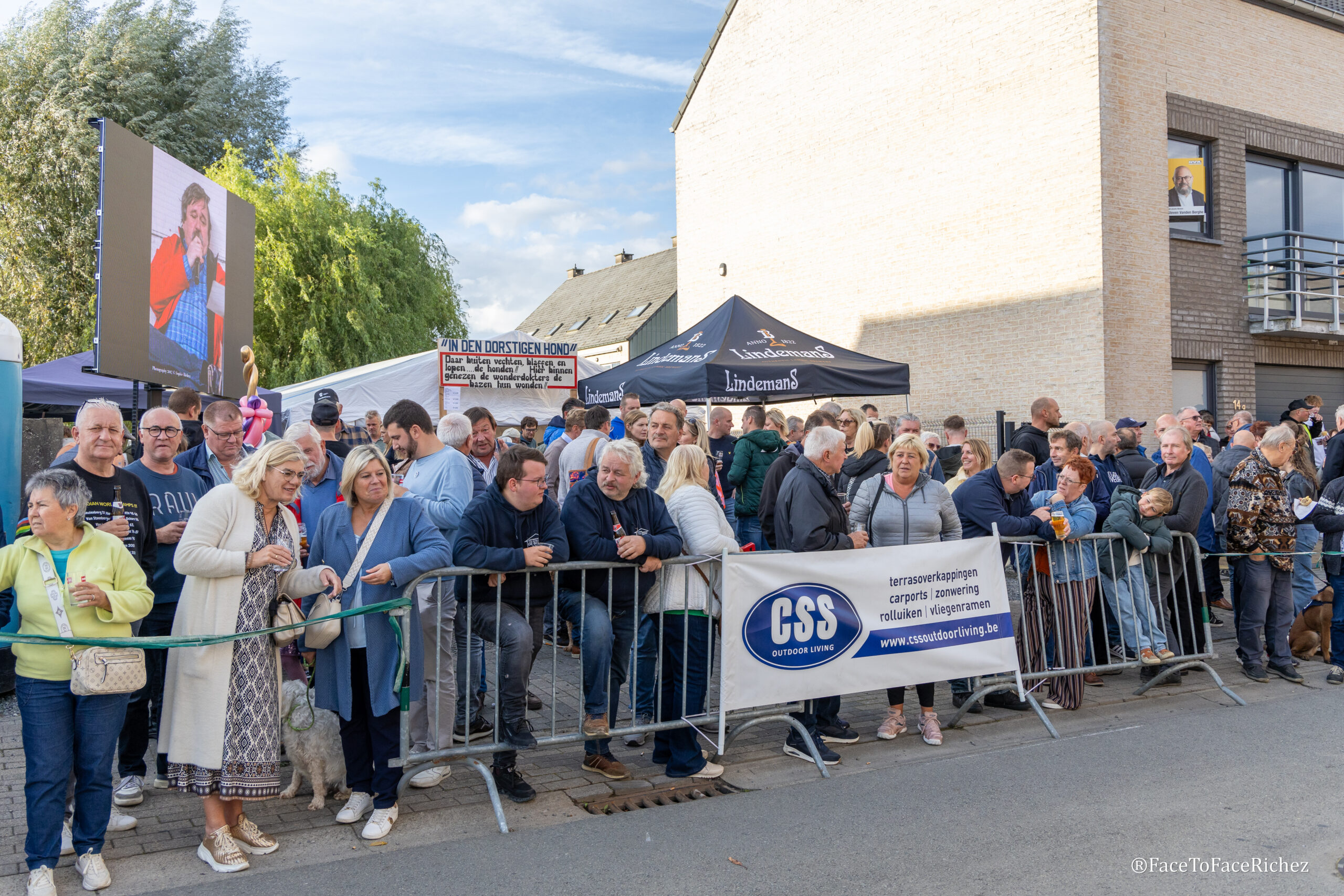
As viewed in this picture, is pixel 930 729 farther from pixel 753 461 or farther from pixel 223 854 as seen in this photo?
pixel 223 854

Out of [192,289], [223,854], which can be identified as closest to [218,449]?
[223,854]

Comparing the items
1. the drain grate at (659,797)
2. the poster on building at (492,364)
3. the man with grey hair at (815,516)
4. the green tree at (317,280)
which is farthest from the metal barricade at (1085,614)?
the green tree at (317,280)

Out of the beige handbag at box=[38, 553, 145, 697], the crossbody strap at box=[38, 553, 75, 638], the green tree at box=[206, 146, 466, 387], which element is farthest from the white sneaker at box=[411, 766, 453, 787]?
the green tree at box=[206, 146, 466, 387]

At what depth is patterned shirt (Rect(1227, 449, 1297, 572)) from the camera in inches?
300

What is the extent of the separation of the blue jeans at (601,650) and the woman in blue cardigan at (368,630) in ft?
2.79

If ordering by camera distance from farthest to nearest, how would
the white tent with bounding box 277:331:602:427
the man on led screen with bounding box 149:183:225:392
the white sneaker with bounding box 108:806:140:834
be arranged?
the white tent with bounding box 277:331:602:427 < the man on led screen with bounding box 149:183:225:392 < the white sneaker with bounding box 108:806:140:834

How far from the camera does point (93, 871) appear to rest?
389 centimetres

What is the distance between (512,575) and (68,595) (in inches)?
78.2

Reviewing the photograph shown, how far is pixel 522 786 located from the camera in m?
4.95

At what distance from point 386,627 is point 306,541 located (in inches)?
35.5

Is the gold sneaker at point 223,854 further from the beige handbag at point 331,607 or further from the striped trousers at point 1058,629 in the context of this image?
the striped trousers at point 1058,629

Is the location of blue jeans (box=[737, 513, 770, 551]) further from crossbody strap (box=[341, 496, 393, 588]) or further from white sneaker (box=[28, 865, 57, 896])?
white sneaker (box=[28, 865, 57, 896])

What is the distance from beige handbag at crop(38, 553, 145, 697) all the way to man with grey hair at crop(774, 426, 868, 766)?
3.45 metres

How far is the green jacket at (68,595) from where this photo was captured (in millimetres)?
3871
